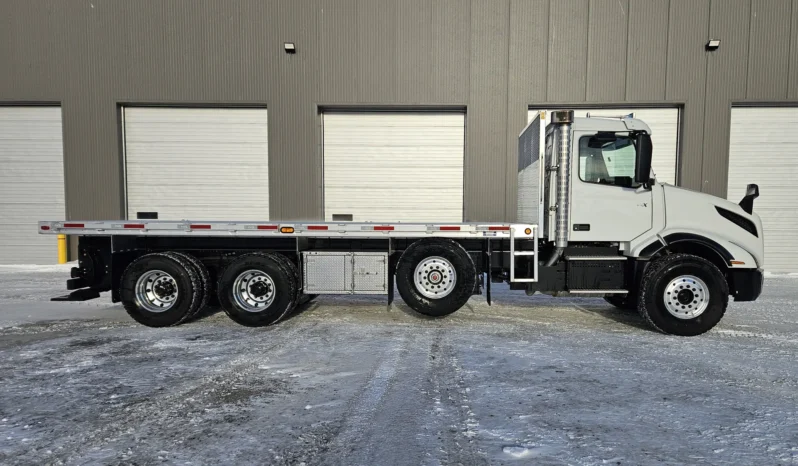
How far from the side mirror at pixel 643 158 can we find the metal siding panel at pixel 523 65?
716cm

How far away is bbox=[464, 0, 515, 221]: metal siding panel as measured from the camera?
512 inches

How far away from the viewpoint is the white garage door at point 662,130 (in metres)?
13.2

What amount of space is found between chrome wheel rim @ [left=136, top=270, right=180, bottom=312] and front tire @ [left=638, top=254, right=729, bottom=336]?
269 inches

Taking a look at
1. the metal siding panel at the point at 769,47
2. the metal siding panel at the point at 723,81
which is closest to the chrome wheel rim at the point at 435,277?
the metal siding panel at the point at 723,81

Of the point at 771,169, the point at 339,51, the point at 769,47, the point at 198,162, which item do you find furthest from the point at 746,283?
the point at 198,162

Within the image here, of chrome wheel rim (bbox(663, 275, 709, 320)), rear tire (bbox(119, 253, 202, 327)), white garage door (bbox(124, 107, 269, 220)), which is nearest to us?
chrome wheel rim (bbox(663, 275, 709, 320))

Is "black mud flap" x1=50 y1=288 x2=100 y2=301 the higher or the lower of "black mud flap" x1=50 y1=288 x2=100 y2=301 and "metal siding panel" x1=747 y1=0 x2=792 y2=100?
the lower

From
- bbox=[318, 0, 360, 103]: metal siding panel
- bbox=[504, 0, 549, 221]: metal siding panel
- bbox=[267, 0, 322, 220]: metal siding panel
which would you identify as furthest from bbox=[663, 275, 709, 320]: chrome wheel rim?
bbox=[318, 0, 360, 103]: metal siding panel

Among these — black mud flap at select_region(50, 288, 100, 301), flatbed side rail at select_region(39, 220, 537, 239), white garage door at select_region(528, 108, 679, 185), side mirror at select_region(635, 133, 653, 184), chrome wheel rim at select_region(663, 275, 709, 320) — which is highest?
white garage door at select_region(528, 108, 679, 185)

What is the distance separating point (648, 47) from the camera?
12766 millimetres

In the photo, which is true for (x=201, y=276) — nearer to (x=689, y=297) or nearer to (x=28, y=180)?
(x=689, y=297)

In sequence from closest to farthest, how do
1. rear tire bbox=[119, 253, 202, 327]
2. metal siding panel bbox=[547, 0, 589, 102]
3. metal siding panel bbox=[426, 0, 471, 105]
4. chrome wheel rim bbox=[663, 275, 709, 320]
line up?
chrome wheel rim bbox=[663, 275, 709, 320]
rear tire bbox=[119, 253, 202, 327]
metal siding panel bbox=[547, 0, 589, 102]
metal siding panel bbox=[426, 0, 471, 105]

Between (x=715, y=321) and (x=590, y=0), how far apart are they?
10649 mm

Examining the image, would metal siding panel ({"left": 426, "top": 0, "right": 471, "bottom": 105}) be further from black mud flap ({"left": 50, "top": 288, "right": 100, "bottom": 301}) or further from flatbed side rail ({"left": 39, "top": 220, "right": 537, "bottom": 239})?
black mud flap ({"left": 50, "top": 288, "right": 100, "bottom": 301})
